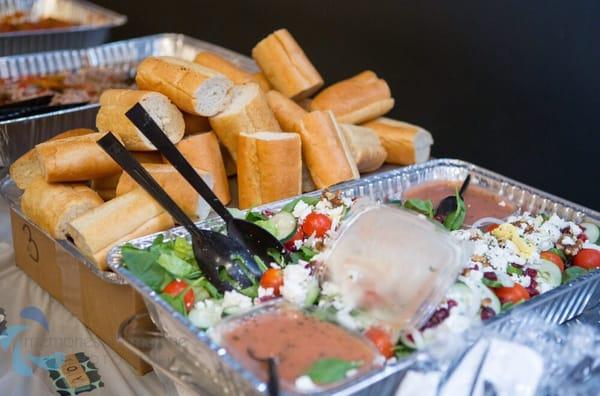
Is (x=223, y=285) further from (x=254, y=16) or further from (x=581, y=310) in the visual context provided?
(x=254, y=16)

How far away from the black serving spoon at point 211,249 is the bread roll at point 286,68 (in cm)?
70

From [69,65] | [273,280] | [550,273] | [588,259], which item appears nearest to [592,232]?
[588,259]

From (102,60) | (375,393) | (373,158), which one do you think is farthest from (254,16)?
(375,393)

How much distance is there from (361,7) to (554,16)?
0.89 metres

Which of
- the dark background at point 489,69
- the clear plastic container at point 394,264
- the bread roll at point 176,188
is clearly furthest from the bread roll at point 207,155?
the dark background at point 489,69

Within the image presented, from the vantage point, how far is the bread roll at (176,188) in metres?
1.57

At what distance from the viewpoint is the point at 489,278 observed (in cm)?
126

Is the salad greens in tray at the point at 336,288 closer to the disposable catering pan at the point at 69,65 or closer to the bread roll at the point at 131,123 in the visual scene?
the bread roll at the point at 131,123

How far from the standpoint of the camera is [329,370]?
0.98m

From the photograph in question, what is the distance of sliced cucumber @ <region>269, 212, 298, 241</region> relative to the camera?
143 cm

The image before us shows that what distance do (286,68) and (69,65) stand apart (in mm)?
1020

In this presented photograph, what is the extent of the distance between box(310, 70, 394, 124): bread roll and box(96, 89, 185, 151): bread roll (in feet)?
1.48

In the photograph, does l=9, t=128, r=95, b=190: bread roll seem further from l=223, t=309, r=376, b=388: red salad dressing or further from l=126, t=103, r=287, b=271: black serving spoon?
l=223, t=309, r=376, b=388: red salad dressing

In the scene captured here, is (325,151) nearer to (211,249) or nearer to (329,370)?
(211,249)
